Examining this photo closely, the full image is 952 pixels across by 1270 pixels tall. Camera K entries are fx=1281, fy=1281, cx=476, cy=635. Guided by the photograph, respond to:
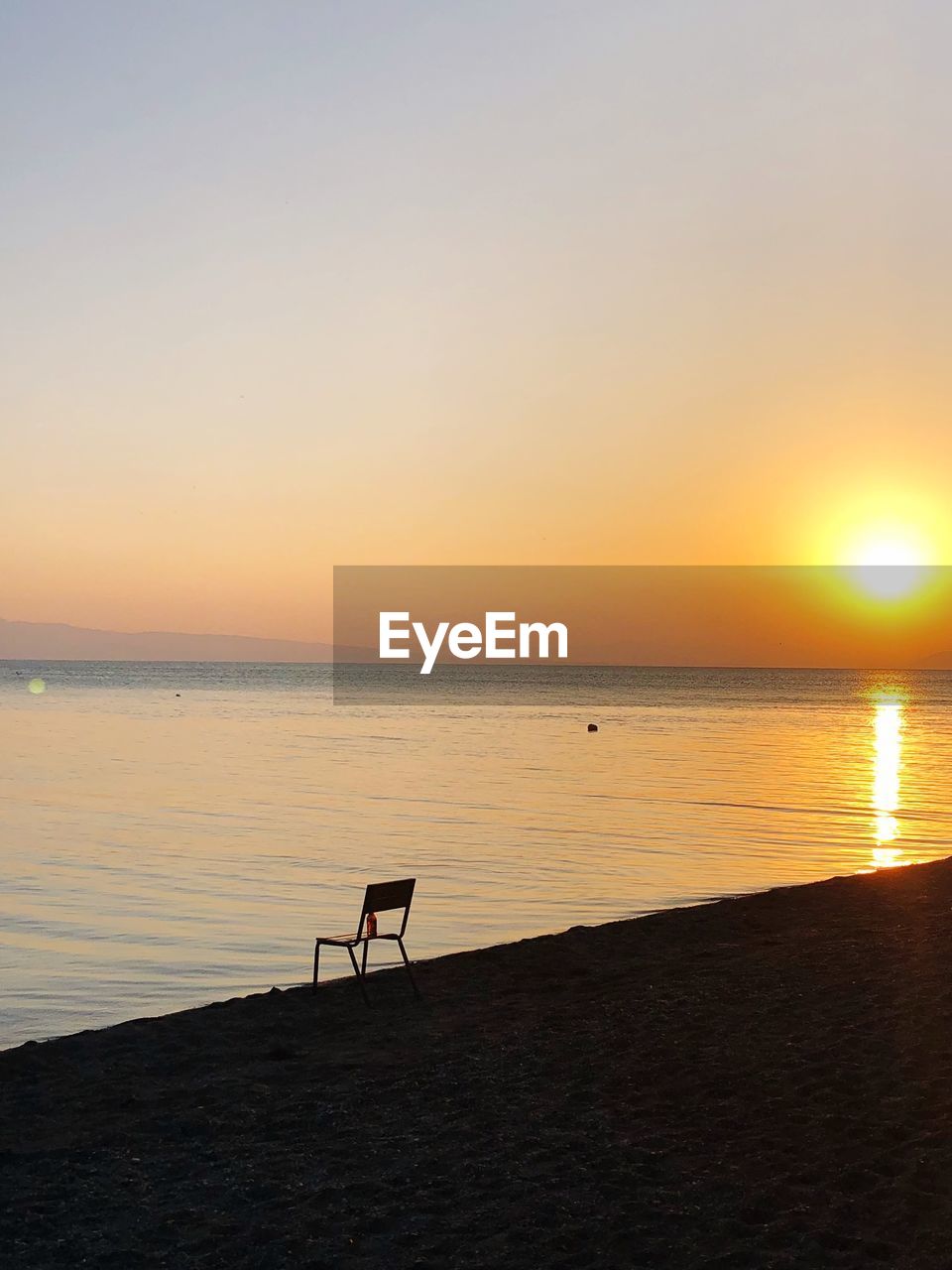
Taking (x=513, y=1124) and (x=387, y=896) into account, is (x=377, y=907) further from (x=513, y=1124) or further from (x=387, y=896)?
(x=513, y=1124)

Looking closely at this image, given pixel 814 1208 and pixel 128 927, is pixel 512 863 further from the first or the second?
pixel 814 1208

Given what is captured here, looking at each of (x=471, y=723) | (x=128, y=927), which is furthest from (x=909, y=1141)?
(x=471, y=723)

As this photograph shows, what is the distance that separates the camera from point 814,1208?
6.31m

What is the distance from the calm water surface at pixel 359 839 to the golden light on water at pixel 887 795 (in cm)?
13

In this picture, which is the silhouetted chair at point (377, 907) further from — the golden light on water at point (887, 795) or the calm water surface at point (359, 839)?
the golden light on water at point (887, 795)

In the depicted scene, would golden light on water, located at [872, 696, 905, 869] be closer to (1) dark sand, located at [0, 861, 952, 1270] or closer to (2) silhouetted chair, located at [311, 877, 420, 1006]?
(1) dark sand, located at [0, 861, 952, 1270]

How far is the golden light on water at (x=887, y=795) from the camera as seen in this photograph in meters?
21.7

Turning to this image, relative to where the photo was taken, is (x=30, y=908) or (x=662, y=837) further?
(x=662, y=837)

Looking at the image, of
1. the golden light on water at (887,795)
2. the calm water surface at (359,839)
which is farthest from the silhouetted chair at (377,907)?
the golden light on water at (887,795)

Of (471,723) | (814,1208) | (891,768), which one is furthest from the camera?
(471,723)

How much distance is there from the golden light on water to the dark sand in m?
9.75

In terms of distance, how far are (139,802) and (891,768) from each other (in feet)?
79.6

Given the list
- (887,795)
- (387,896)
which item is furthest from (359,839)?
(887,795)

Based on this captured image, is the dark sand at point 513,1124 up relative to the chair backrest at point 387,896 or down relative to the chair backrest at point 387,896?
down
